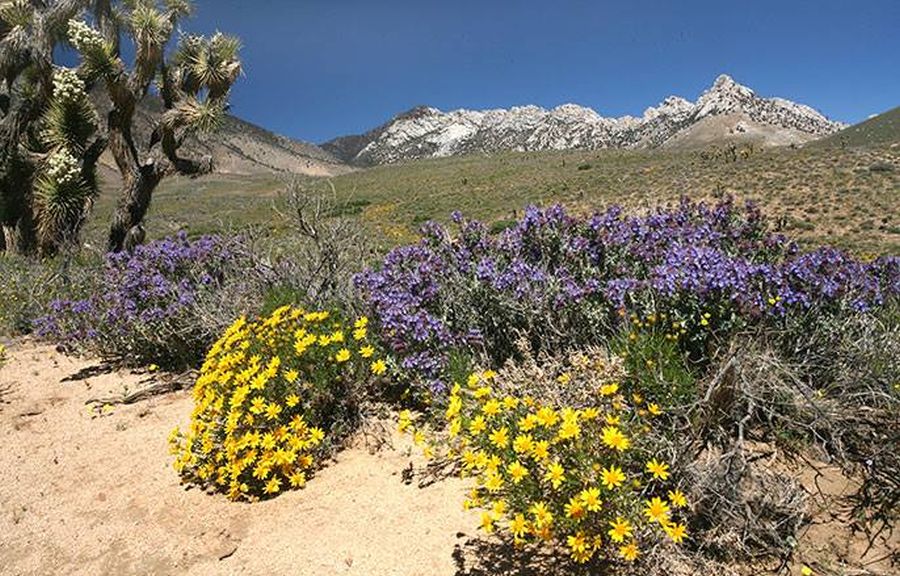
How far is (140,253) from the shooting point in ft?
25.9

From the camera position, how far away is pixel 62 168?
11312mm

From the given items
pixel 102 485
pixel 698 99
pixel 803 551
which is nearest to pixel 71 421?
pixel 102 485

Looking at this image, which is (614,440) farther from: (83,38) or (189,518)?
(83,38)

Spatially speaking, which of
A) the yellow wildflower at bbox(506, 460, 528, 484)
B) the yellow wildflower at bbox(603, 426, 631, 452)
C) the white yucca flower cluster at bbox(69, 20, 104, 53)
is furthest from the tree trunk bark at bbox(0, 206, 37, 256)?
the yellow wildflower at bbox(603, 426, 631, 452)

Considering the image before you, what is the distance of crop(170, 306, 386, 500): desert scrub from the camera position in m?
3.96

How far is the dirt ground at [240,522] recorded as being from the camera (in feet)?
10.0

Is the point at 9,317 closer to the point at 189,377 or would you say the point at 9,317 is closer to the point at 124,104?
the point at 189,377

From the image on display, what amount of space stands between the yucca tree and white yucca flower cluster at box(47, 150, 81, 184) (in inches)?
30.6

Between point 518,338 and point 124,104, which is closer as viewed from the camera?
point 518,338

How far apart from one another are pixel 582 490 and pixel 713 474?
0.80 metres

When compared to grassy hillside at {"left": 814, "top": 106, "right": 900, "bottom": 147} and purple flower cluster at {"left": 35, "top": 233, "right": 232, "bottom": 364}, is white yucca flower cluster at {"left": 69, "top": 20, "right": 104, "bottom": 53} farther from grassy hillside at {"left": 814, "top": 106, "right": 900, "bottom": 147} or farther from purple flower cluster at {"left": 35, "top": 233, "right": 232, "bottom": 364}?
grassy hillside at {"left": 814, "top": 106, "right": 900, "bottom": 147}

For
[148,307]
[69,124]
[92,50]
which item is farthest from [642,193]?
[148,307]

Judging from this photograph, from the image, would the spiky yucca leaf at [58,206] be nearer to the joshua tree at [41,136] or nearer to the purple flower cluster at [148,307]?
the joshua tree at [41,136]

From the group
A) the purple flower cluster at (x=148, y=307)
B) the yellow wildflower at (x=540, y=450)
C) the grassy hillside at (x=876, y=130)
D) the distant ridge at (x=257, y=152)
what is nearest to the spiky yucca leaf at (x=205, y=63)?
the purple flower cluster at (x=148, y=307)
